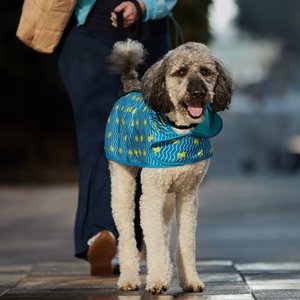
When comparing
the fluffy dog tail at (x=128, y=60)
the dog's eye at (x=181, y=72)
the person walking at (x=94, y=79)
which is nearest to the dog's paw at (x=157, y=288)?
the dog's eye at (x=181, y=72)

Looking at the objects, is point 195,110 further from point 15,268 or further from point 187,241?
point 15,268

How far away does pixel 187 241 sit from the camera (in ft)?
18.3

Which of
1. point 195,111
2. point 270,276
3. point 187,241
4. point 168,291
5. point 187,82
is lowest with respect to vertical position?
point 270,276

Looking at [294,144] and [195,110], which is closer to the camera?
[195,110]

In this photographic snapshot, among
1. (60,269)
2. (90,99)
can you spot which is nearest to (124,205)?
(90,99)

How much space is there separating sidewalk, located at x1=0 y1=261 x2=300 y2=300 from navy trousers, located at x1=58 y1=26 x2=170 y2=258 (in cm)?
41

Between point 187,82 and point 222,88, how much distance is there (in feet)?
0.71

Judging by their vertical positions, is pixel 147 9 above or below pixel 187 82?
above

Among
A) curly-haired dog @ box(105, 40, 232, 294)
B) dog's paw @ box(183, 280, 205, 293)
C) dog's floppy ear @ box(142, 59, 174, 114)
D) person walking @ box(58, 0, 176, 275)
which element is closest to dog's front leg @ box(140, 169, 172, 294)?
curly-haired dog @ box(105, 40, 232, 294)

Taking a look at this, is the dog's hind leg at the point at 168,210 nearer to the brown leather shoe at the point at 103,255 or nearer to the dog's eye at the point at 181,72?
the brown leather shoe at the point at 103,255

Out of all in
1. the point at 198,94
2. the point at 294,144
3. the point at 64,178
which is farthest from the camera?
the point at 294,144

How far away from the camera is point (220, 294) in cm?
538

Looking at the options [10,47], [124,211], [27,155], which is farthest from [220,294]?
[27,155]

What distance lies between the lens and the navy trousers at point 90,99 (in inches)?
264
